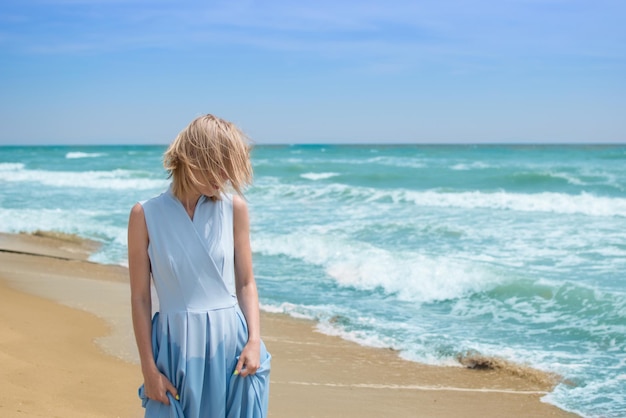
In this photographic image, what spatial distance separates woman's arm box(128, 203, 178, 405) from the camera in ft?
7.47

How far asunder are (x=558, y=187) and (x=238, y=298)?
27.4 m

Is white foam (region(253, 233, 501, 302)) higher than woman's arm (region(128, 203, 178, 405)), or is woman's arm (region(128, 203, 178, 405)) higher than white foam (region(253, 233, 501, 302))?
woman's arm (region(128, 203, 178, 405))

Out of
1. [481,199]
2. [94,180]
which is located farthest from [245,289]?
[94,180]

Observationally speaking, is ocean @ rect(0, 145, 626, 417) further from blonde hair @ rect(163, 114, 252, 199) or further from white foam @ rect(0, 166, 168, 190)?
white foam @ rect(0, 166, 168, 190)

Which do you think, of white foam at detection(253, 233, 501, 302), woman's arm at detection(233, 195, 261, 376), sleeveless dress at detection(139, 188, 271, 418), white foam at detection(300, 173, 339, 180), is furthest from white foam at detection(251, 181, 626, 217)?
sleeveless dress at detection(139, 188, 271, 418)

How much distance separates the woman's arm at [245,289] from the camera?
91.3 inches

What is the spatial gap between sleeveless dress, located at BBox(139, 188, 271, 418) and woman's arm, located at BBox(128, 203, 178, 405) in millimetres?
22

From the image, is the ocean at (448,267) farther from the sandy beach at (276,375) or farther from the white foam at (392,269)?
the sandy beach at (276,375)

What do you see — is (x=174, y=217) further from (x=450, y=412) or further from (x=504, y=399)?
(x=504, y=399)

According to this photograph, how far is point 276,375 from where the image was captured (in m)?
6.16

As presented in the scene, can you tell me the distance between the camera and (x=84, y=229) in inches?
642

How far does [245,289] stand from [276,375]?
391 cm

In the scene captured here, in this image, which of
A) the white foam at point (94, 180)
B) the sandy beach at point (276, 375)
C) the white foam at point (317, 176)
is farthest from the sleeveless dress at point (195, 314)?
the white foam at point (317, 176)

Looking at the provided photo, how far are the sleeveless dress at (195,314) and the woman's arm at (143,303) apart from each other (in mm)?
22
